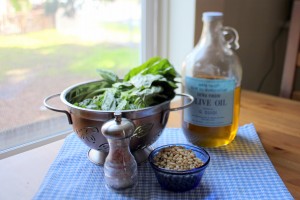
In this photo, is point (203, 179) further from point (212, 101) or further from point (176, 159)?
point (212, 101)

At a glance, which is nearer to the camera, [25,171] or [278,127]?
[25,171]

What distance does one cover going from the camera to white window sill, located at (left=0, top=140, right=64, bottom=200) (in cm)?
67

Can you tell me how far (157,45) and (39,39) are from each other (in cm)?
43

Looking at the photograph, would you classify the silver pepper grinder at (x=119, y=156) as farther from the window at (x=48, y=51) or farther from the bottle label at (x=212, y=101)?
the window at (x=48, y=51)

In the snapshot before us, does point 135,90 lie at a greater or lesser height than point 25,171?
greater

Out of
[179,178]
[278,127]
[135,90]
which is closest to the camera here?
[179,178]

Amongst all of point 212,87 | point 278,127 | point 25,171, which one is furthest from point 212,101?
point 25,171

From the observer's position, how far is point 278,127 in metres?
0.92

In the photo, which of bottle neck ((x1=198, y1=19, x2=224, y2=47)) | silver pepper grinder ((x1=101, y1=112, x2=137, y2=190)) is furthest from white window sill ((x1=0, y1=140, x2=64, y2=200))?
bottle neck ((x1=198, y1=19, x2=224, y2=47))

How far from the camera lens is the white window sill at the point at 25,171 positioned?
667 mm

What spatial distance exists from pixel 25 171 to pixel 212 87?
0.43 m

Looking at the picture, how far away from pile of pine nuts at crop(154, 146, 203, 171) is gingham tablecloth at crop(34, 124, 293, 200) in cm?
4

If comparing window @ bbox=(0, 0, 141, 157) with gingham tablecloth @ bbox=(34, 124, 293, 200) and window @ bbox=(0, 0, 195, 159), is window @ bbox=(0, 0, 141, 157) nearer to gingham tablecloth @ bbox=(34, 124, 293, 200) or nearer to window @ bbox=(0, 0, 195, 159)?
window @ bbox=(0, 0, 195, 159)

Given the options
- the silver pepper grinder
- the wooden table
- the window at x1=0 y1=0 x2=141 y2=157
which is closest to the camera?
the silver pepper grinder
